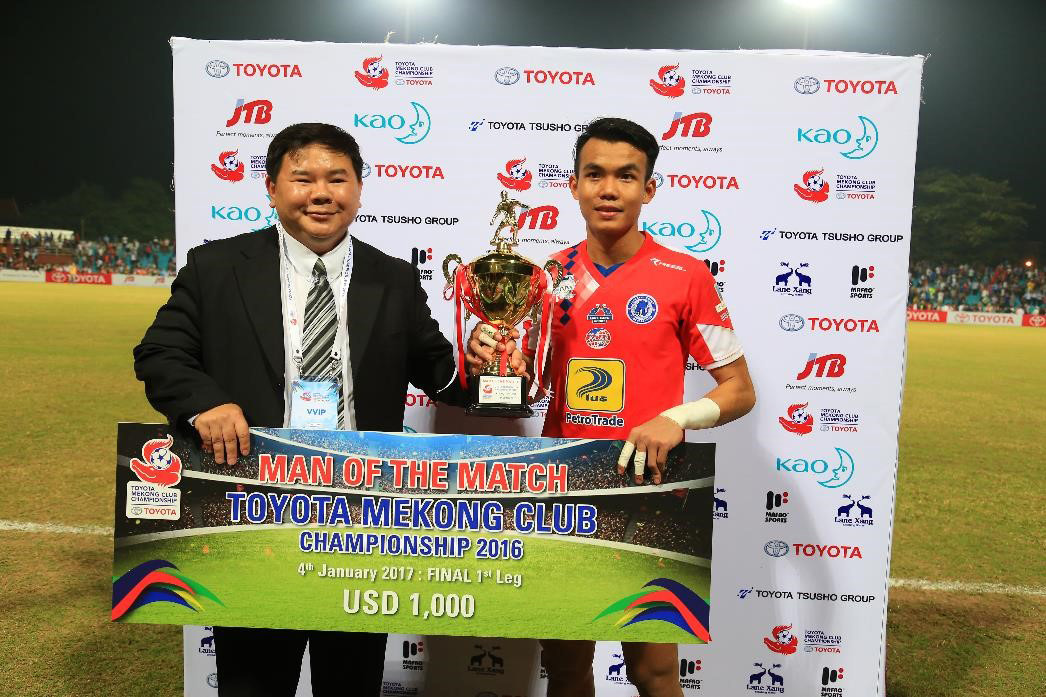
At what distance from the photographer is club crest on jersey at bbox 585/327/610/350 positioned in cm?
286

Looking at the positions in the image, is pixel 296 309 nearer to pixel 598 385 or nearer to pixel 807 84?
pixel 598 385

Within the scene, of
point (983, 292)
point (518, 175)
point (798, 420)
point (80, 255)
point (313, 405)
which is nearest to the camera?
point (313, 405)

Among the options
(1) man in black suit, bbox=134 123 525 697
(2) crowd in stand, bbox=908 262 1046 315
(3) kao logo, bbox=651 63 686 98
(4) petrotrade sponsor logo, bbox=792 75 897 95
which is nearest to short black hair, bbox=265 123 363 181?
(1) man in black suit, bbox=134 123 525 697

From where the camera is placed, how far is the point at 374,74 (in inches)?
152

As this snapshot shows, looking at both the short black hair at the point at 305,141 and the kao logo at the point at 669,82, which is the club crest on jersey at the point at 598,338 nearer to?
the short black hair at the point at 305,141

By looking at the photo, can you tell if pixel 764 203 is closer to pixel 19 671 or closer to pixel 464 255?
pixel 464 255

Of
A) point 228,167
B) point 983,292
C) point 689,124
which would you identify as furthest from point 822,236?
point 983,292

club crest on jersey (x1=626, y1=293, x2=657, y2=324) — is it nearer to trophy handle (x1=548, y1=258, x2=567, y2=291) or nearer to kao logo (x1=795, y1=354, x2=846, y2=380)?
trophy handle (x1=548, y1=258, x2=567, y2=291)

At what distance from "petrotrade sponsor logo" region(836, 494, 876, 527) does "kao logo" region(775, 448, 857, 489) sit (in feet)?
0.30

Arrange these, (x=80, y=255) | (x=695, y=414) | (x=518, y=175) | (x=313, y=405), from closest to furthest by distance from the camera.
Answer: (x=313, y=405) < (x=695, y=414) < (x=518, y=175) < (x=80, y=255)

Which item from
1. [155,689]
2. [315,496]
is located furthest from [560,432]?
[155,689]

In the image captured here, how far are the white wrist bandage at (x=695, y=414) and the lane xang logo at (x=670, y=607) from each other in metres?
0.47

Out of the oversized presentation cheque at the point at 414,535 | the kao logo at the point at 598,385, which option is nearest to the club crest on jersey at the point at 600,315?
the kao logo at the point at 598,385

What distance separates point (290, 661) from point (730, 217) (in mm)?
2731
